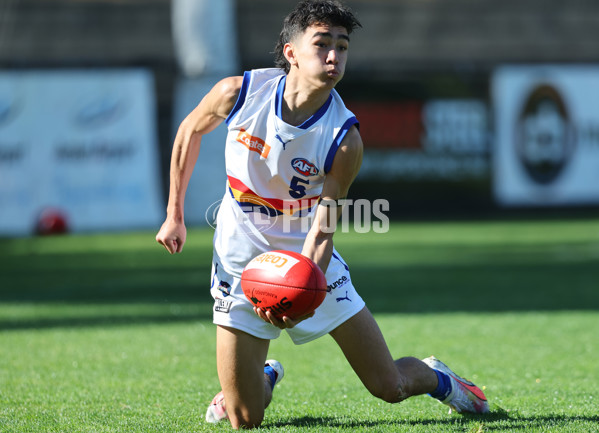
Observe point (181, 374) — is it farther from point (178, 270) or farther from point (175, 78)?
point (175, 78)

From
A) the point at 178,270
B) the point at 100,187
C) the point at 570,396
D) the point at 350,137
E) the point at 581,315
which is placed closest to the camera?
the point at 350,137

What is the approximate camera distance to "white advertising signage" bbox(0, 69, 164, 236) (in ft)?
55.5

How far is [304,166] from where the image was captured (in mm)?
5035

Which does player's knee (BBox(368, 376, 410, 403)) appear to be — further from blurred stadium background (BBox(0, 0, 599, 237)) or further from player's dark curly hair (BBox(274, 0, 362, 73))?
blurred stadium background (BBox(0, 0, 599, 237))

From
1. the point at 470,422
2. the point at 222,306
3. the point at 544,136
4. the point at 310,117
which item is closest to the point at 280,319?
the point at 222,306

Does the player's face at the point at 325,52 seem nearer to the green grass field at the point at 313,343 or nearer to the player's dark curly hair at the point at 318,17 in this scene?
the player's dark curly hair at the point at 318,17

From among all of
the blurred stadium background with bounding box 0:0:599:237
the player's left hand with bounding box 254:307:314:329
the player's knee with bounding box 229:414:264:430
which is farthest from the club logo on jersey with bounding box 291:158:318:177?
the blurred stadium background with bounding box 0:0:599:237

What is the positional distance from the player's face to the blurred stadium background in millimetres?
13043

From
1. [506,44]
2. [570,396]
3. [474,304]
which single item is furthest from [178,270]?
[506,44]

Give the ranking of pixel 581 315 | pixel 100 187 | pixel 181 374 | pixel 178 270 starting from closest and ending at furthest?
pixel 181 374, pixel 581 315, pixel 178 270, pixel 100 187

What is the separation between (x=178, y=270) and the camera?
1323 cm

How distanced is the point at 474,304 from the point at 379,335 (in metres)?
5.26

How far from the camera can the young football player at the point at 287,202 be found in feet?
16.2

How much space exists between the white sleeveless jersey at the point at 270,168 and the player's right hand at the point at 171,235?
22 centimetres
